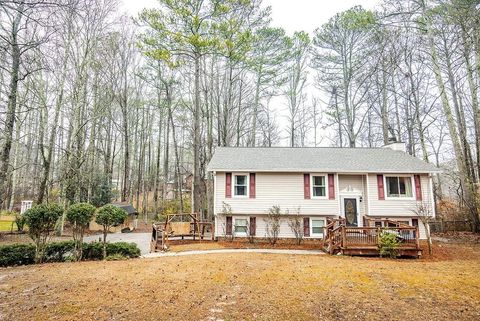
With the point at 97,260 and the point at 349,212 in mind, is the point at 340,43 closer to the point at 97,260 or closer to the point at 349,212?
the point at 349,212

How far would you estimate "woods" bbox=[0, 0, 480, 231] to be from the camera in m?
14.6

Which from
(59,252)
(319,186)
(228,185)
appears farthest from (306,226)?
(59,252)

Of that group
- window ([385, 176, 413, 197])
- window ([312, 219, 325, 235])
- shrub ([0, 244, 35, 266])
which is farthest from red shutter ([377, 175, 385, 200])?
shrub ([0, 244, 35, 266])

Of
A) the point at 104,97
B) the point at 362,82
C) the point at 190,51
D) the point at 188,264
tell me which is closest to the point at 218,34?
the point at 190,51

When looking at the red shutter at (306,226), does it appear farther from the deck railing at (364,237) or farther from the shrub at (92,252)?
the shrub at (92,252)

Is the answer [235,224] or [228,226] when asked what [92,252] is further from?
[235,224]

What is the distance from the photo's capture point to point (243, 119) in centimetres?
2512

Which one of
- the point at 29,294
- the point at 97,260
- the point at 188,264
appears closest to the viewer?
the point at 29,294

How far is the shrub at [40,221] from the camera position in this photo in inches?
336

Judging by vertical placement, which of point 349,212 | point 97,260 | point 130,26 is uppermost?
point 130,26

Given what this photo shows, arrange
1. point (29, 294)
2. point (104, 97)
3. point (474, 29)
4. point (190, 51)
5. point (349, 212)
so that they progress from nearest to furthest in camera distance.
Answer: point (29, 294) < point (474, 29) < point (349, 212) < point (190, 51) < point (104, 97)

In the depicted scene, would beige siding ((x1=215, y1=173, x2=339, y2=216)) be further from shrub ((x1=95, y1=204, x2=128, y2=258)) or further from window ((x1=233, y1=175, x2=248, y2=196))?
shrub ((x1=95, y1=204, x2=128, y2=258))

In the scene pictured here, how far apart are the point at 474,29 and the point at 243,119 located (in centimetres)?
1678

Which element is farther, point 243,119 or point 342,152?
point 243,119
